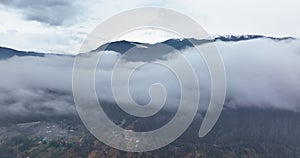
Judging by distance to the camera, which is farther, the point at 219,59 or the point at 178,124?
the point at 178,124

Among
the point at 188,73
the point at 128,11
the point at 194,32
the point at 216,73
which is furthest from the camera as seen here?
the point at 188,73

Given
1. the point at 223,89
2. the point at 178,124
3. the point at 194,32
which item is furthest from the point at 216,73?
the point at 178,124

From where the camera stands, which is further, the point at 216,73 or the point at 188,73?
the point at 188,73

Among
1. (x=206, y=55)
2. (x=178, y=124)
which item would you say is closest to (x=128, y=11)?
(x=206, y=55)

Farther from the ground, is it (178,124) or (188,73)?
(188,73)

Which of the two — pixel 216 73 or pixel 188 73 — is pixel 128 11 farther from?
pixel 188 73

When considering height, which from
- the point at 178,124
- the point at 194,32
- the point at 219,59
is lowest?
the point at 178,124

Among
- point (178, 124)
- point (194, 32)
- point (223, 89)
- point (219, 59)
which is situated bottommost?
point (178, 124)

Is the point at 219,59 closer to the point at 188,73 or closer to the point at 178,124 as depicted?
the point at 188,73

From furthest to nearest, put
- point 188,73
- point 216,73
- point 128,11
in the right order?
1. point 188,73
2. point 216,73
3. point 128,11
